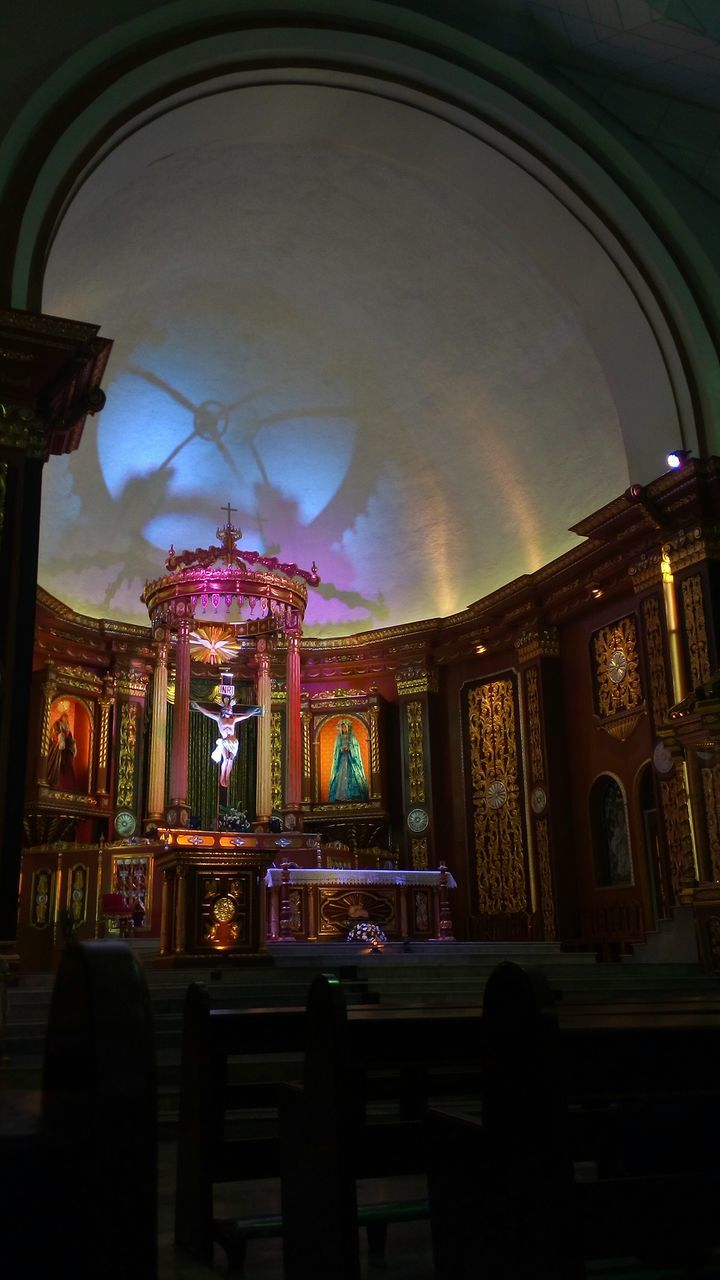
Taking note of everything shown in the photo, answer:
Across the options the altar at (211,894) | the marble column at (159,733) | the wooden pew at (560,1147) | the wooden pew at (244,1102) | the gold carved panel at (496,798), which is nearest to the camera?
the wooden pew at (560,1147)

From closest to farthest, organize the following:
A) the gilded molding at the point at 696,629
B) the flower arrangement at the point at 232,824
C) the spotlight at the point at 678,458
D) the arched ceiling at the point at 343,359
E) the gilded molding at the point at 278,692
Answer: the gilded molding at the point at 696,629, the spotlight at the point at 678,458, the flower arrangement at the point at 232,824, the arched ceiling at the point at 343,359, the gilded molding at the point at 278,692

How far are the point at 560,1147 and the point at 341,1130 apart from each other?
894 millimetres

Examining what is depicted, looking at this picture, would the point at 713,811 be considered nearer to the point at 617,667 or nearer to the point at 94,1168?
the point at 617,667

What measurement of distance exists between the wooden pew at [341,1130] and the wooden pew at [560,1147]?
0.25 meters

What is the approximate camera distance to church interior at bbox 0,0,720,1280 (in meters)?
11.0

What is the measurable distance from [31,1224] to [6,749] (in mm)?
8338

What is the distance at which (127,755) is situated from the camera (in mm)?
18094

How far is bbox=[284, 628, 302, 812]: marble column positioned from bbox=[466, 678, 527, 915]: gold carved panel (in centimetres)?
306

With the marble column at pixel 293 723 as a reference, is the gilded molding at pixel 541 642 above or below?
above

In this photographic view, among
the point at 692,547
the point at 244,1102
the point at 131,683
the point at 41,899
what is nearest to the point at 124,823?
the point at 41,899

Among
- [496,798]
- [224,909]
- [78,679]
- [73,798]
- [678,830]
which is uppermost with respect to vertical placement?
[78,679]

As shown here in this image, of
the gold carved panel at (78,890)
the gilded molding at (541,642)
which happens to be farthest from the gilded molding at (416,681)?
the gold carved panel at (78,890)

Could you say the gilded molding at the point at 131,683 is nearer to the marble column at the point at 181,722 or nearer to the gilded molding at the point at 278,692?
the gilded molding at the point at 278,692

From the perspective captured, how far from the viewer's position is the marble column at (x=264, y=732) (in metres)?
16.3
